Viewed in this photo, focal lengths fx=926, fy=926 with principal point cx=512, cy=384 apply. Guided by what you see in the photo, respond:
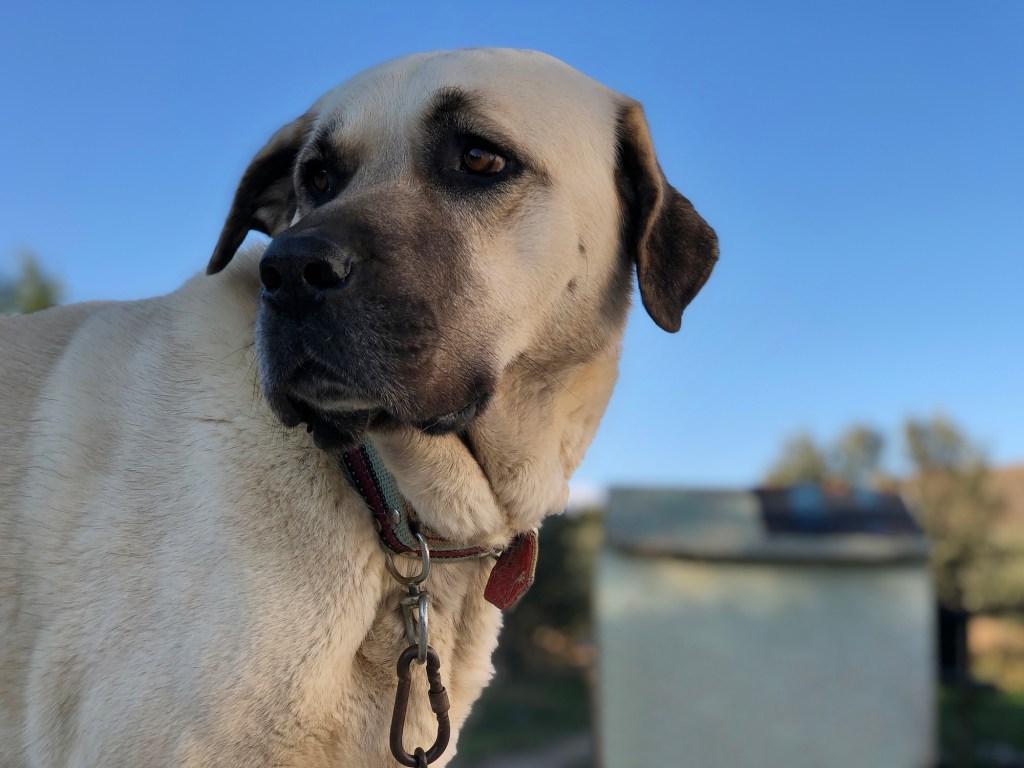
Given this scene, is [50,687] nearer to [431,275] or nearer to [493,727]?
[431,275]

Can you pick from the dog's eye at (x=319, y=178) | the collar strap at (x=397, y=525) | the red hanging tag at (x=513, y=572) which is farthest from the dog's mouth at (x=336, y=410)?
the dog's eye at (x=319, y=178)

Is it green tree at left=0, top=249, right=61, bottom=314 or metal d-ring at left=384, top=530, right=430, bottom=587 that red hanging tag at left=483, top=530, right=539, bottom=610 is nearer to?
metal d-ring at left=384, top=530, right=430, bottom=587

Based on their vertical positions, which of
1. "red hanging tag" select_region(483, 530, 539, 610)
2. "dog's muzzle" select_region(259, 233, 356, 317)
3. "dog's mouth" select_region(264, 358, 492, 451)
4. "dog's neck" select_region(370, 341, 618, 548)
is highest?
"dog's muzzle" select_region(259, 233, 356, 317)

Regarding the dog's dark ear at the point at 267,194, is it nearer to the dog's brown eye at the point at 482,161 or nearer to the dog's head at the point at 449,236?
the dog's head at the point at 449,236

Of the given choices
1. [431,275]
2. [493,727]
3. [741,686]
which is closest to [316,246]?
[431,275]

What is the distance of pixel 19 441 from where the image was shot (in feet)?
7.79

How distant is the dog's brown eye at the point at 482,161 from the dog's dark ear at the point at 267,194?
63cm

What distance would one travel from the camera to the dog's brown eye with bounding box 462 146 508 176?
242 centimetres

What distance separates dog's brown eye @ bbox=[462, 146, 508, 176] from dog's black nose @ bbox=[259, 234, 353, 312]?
0.59m

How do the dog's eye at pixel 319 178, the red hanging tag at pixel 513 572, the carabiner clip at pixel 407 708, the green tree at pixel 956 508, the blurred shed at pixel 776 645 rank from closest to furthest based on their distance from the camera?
the carabiner clip at pixel 407 708 → the red hanging tag at pixel 513 572 → the dog's eye at pixel 319 178 → the blurred shed at pixel 776 645 → the green tree at pixel 956 508

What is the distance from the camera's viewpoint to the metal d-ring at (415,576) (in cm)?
224

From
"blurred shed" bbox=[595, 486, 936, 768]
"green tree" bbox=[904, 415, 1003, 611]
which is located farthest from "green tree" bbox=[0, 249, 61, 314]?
"green tree" bbox=[904, 415, 1003, 611]

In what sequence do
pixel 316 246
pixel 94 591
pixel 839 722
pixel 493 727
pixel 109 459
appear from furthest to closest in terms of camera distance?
pixel 493 727, pixel 839 722, pixel 109 459, pixel 94 591, pixel 316 246

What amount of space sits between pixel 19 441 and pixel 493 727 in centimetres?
2035
